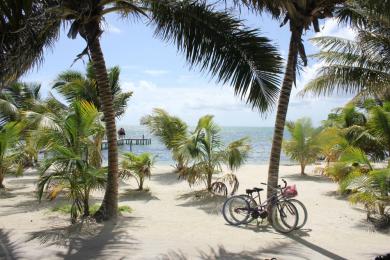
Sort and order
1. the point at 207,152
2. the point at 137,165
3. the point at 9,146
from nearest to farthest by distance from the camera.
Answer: the point at 207,152 < the point at 9,146 < the point at 137,165

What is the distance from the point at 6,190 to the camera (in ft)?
44.2

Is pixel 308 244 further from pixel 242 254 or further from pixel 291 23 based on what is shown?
pixel 291 23

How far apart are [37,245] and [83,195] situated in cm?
198

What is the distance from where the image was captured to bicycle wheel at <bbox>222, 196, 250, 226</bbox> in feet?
29.3

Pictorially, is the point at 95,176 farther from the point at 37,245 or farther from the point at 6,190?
the point at 6,190

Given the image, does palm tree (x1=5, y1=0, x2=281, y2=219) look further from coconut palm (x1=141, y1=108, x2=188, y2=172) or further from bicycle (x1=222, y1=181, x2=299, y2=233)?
coconut palm (x1=141, y1=108, x2=188, y2=172)

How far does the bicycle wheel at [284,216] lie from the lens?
27.4ft

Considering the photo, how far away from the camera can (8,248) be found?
6.79 metres

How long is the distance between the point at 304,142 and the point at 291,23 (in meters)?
9.98

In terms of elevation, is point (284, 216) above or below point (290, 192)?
below

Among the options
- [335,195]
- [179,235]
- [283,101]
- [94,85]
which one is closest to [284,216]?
[179,235]

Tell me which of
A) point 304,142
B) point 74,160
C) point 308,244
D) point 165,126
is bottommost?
point 308,244

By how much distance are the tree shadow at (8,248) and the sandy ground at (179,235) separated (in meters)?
0.01

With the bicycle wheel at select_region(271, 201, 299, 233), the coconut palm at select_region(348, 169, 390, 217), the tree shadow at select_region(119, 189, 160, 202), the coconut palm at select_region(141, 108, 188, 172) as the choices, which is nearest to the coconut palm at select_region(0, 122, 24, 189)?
the tree shadow at select_region(119, 189, 160, 202)
